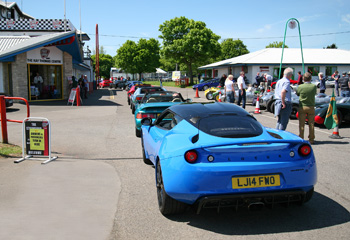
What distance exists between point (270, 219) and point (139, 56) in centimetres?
7520

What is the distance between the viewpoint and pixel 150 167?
6422mm

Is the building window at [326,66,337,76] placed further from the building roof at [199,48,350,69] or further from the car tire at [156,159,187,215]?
the car tire at [156,159,187,215]

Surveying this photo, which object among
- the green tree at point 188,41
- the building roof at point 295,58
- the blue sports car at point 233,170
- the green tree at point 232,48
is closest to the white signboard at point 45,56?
the blue sports car at point 233,170

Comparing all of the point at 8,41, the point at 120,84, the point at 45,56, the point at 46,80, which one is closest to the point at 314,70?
the point at 120,84

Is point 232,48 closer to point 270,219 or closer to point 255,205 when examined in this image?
point 270,219

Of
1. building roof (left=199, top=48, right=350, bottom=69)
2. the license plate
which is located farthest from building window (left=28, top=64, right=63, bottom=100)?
building roof (left=199, top=48, right=350, bottom=69)

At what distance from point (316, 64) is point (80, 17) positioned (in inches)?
1145

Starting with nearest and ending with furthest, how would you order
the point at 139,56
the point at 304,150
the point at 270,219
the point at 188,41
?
the point at 304,150 → the point at 270,219 → the point at 188,41 → the point at 139,56

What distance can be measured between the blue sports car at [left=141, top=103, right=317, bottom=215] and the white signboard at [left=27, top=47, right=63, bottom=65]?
847 inches

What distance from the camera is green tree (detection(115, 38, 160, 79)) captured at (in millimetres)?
77562

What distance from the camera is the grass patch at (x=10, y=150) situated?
7.30m

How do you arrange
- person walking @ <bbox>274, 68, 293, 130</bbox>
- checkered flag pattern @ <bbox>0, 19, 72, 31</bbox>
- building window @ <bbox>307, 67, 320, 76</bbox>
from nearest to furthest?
person walking @ <bbox>274, 68, 293, 130</bbox>
checkered flag pattern @ <bbox>0, 19, 72, 31</bbox>
building window @ <bbox>307, 67, 320, 76</bbox>

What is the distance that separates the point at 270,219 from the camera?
393cm

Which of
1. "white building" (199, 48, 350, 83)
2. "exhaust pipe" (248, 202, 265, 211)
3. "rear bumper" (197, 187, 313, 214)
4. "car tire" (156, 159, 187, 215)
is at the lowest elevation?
"car tire" (156, 159, 187, 215)
